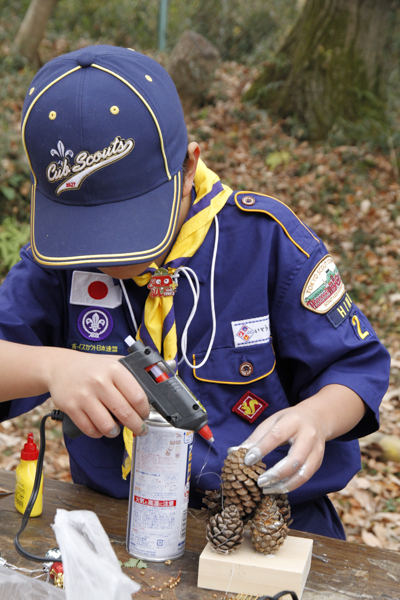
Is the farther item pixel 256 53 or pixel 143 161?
pixel 256 53

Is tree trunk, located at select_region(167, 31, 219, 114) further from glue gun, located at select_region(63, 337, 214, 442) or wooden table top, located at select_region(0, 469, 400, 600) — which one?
glue gun, located at select_region(63, 337, 214, 442)

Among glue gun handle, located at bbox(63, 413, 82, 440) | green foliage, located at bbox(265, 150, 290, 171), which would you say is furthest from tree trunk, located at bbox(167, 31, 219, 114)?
glue gun handle, located at bbox(63, 413, 82, 440)

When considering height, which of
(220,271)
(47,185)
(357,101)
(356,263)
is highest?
(47,185)

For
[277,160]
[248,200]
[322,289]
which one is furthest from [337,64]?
[322,289]

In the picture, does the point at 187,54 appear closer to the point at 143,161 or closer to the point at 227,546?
the point at 143,161

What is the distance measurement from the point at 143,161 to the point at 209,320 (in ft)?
1.53

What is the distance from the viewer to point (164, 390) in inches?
42.9

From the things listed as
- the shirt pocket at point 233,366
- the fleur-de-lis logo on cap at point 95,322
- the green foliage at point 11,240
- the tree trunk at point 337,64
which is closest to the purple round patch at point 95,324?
the fleur-de-lis logo on cap at point 95,322

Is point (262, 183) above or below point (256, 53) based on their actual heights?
below

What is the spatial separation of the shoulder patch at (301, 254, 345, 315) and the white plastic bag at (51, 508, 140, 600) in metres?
0.77

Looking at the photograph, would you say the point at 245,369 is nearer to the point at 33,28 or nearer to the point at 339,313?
the point at 339,313

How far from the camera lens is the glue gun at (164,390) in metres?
1.08

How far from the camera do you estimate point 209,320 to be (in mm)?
1501

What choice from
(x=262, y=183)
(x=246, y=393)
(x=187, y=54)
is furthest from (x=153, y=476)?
(x=187, y=54)
